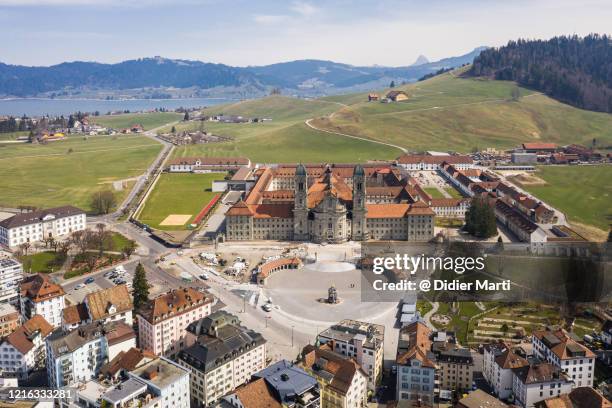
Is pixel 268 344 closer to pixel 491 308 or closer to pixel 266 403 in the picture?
pixel 266 403

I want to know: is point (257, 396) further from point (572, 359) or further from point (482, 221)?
point (482, 221)

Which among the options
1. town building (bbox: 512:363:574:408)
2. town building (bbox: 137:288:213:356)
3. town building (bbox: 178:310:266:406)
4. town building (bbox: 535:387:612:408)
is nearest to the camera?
town building (bbox: 535:387:612:408)

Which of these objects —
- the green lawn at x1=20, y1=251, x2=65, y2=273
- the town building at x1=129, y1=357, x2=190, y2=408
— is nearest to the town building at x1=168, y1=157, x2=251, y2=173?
the green lawn at x1=20, y1=251, x2=65, y2=273

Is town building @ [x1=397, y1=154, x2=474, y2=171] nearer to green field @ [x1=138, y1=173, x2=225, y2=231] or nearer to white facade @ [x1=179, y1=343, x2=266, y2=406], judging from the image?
green field @ [x1=138, y1=173, x2=225, y2=231]

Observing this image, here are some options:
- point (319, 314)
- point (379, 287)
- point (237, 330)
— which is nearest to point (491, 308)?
point (379, 287)

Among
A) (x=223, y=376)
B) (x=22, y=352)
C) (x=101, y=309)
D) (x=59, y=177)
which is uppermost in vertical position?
→ (x=59, y=177)

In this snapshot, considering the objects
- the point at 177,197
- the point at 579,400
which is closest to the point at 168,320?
the point at 579,400
